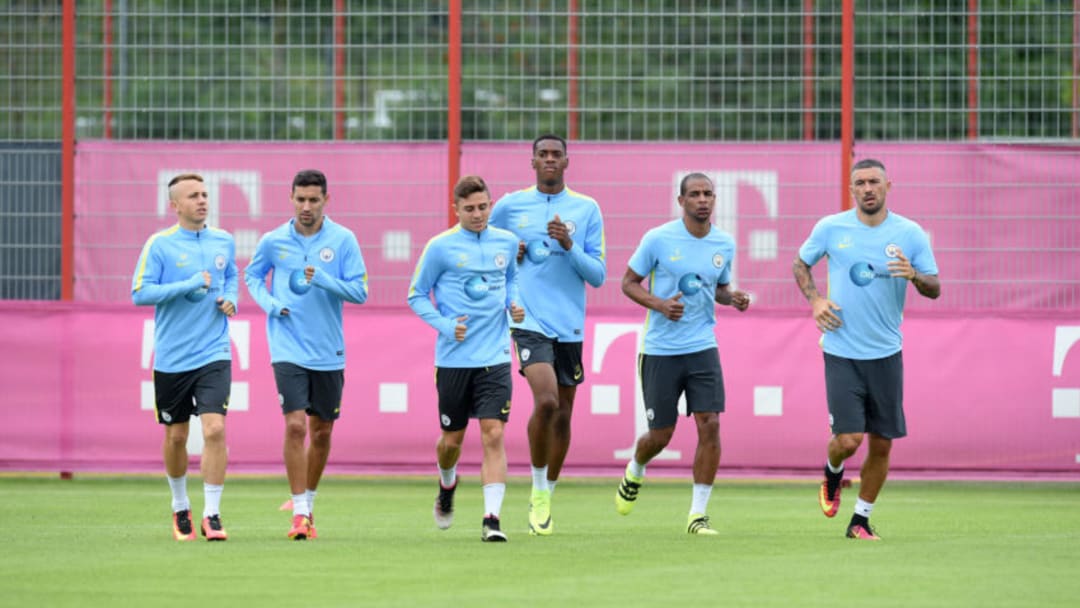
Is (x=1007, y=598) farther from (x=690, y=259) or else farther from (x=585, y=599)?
(x=690, y=259)

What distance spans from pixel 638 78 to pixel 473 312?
235 inches

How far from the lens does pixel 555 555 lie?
32.3 feet

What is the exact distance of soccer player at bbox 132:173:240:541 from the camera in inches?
433

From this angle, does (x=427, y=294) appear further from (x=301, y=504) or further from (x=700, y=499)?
(x=700, y=499)

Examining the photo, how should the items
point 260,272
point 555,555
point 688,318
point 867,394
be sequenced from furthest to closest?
point 688,318, point 260,272, point 867,394, point 555,555

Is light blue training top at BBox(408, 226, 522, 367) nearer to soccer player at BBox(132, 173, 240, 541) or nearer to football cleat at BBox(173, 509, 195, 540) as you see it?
soccer player at BBox(132, 173, 240, 541)

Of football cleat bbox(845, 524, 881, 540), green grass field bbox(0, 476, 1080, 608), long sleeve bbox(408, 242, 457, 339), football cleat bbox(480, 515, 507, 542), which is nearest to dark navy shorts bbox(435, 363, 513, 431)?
long sleeve bbox(408, 242, 457, 339)

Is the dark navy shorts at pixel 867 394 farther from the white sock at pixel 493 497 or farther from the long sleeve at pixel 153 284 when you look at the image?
the long sleeve at pixel 153 284

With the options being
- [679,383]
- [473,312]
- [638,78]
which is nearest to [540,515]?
[679,383]

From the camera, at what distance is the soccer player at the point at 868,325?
36.4 feet

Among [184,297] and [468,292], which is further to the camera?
[184,297]

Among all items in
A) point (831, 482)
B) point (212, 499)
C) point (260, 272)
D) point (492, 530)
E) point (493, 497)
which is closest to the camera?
point (492, 530)

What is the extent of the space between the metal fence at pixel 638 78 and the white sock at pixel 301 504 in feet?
18.4

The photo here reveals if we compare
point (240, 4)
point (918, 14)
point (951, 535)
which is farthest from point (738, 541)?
point (240, 4)
